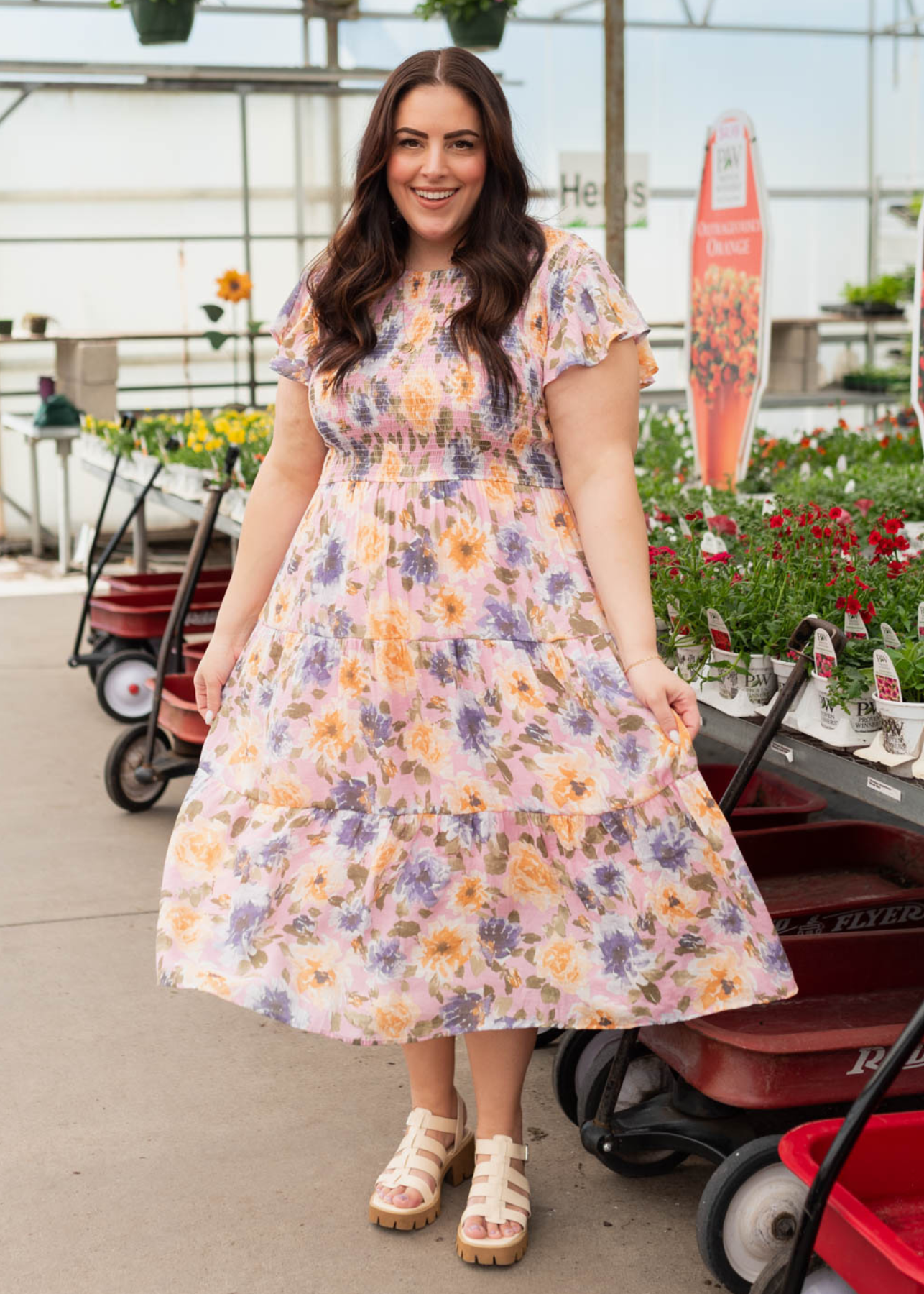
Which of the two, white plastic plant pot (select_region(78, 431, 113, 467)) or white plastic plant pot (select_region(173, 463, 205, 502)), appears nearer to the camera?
white plastic plant pot (select_region(173, 463, 205, 502))

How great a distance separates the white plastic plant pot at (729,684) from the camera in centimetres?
240

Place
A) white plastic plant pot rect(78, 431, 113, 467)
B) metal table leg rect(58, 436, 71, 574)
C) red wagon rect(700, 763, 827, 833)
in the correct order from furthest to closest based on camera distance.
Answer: metal table leg rect(58, 436, 71, 574) < white plastic plant pot rect(78, 431, 113, 467) < red wagon rect(700, 763, 827, 833)

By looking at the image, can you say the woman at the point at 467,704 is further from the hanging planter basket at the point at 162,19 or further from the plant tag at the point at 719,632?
the hanging planter basket at the point at 162,19

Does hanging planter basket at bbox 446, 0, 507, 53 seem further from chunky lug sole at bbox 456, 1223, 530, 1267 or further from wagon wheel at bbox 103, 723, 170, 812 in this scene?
chunky lug sole at bbox 456, 1223, 530, 1267

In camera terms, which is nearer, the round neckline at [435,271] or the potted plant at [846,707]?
the round neckline at [435,271]

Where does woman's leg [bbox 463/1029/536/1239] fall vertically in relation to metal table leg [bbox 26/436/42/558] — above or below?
below

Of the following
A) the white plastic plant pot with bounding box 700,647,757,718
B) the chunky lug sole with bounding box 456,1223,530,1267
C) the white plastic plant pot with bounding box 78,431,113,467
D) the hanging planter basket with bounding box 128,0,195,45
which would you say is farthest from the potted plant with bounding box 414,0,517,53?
the chunky lug sole with bounding box 456,1223,530,1267

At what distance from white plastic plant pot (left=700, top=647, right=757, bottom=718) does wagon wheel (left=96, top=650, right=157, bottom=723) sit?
2.79 meters

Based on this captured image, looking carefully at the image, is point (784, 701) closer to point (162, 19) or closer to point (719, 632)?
point (719, 632)

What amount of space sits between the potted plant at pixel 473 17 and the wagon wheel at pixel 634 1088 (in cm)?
532

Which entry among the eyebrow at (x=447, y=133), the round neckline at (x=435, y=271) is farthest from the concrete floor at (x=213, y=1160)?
the eyebrow at (x=447, y=133)

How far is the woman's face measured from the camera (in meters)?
1.92

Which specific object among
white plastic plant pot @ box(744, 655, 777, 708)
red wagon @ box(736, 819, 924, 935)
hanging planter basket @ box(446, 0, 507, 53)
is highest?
hanging planter basket @ box(446, 0, 507, 53)

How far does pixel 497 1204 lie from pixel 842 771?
75 cm
